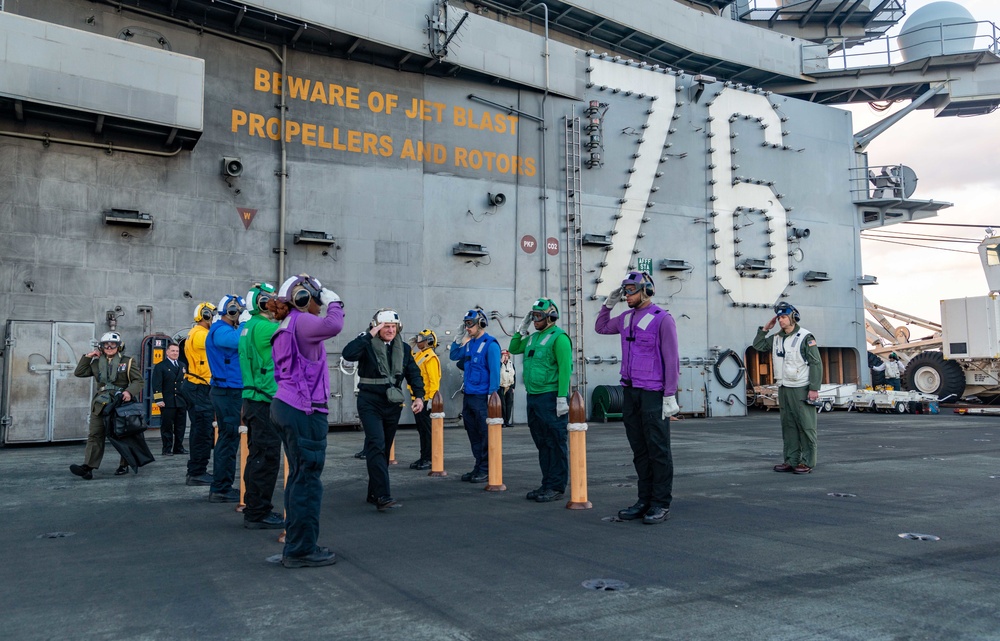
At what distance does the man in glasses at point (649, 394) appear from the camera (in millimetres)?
6500

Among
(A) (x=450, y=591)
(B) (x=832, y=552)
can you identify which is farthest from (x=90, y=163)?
(B) (x=832, y=552)

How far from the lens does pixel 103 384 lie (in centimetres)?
991

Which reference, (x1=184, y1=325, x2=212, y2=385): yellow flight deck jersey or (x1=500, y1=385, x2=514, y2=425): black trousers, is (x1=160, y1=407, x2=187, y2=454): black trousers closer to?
(x1=184, y1=325, x2=212, y2=385): yellow flight deck jersey

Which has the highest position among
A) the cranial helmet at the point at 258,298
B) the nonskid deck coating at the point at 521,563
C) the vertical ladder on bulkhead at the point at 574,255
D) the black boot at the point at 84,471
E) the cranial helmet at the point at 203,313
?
the vertical ladder on bulkhead at the point at 574,255

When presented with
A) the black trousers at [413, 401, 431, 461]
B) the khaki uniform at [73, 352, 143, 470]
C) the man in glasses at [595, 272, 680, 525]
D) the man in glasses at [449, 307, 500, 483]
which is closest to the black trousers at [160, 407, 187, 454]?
the khaki uniform at [73, 352, 143, 470]

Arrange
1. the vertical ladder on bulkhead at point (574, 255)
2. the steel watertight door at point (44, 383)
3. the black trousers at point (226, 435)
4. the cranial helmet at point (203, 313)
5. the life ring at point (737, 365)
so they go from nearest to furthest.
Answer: the black trousers at point (226, 435)
the cranial helmet at point (203, 313)
the steel watertight door at point (44, 383)
the vertical ladder on bulkhead at point (574, 255)
the life ring at point (737, 365)

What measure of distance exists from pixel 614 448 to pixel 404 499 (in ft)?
20.0

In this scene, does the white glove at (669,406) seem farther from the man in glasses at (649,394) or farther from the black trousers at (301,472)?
the black trousers at (301,472)

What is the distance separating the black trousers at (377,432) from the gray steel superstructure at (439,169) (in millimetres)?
9920

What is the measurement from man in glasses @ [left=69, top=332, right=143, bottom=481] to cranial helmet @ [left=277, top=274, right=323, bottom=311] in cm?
573

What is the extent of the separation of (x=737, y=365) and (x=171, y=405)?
1700 cm

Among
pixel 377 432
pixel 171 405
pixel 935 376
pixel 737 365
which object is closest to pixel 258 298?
pixel 377 432

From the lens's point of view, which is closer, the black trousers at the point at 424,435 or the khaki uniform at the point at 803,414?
the khaki uniform at the point at 803,414

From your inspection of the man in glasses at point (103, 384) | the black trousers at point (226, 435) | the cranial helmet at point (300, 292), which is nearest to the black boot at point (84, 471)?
the man in glasses at point (103, 384)
